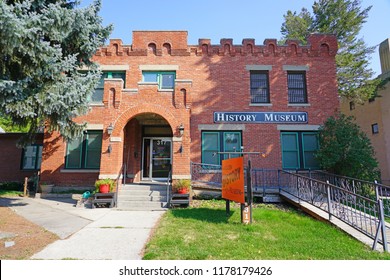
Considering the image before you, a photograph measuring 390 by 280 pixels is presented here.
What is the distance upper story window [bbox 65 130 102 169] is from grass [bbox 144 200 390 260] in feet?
23.1

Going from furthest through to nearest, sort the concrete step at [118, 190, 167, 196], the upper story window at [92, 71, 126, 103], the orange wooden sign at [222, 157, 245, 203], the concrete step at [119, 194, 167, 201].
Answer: the upper story window at [92, 71, 126, 103], the concrete step at [118, 190, 167, 196], the concrete step at [119, 194, 167, 201], the orange wooden sign at [222, 157, 245, 203]

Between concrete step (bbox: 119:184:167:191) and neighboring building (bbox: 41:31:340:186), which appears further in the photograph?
neighboring building (bbox: 41:31:340:186)

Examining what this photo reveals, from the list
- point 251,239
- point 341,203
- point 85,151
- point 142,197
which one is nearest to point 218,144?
point 142,197

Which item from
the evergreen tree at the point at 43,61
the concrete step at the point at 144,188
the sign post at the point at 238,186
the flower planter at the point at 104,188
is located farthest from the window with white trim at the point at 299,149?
the evergreen tree at the point at 43,61

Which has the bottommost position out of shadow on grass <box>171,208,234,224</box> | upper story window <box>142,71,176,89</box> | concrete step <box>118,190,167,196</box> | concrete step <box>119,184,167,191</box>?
shadow on grass <box>171,208,234,224</box>

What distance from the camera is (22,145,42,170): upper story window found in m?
16.0

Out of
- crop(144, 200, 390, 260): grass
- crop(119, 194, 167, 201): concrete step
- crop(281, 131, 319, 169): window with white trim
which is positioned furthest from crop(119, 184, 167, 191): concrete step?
crop(281, 131, 319, 169): window with white trim

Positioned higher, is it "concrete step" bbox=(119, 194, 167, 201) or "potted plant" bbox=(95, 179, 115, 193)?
"potted plant" bbox=(95, 179, 115, 193)

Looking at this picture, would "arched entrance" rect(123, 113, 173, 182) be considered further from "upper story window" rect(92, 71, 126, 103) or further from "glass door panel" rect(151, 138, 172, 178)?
"upper story window" rect(92, 71, 126, 103)

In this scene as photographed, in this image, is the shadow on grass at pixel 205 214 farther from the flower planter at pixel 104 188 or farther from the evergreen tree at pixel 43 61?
the evergreen tree at pixel 43 61

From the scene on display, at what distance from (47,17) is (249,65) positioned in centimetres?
994

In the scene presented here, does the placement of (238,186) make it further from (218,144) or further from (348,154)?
(348,154)

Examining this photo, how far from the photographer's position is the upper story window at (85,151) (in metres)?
13.3

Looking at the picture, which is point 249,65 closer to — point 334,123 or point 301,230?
point 334,123
